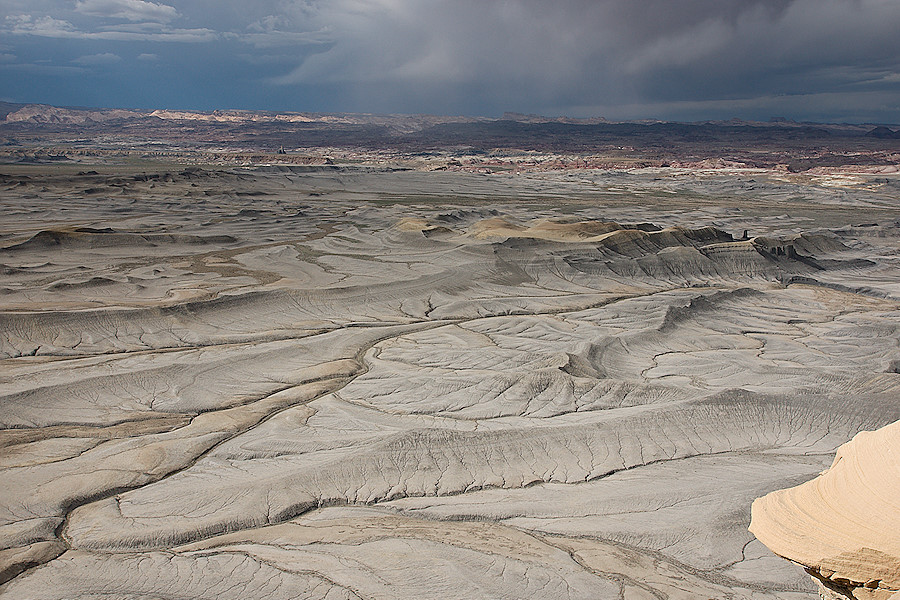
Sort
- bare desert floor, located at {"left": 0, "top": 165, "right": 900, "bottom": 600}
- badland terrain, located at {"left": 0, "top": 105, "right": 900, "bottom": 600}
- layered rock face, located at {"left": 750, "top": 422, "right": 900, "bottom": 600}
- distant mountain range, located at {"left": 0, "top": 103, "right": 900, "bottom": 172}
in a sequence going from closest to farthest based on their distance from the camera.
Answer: layered rock face, located at {"left": 750, "top": 422, "right": 900, "bottom": 600} < badland terrain, located at {"left": 0, "top": 105, "right": 900, "bottom": 600} < bare desert floor, located at {"left": 0, "top": 165, "right": 900, "bottom": 600} < distant mountain range, located at {"left": 0, "top": 103, "right": 900, "bottom": 172}

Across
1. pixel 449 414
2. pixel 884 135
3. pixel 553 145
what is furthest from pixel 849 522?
pixel 884 135

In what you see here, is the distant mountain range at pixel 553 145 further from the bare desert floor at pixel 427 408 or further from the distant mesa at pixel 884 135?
the bare desert floor at pixel 427 408

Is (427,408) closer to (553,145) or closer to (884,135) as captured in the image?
(553,145)

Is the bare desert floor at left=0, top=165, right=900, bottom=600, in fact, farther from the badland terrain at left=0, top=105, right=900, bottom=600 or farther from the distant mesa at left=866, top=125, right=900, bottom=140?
the distant mesa at left=866, top=125, right=900, bottom=140

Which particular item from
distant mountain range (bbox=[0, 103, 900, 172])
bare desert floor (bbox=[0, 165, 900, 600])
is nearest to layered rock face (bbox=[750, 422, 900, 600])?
bare desert floor (bbox=[0, 165, 900, 600])

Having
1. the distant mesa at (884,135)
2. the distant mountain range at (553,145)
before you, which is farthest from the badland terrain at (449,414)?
the distant mesa at (884,135)

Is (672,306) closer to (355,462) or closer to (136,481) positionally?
(355,462)
